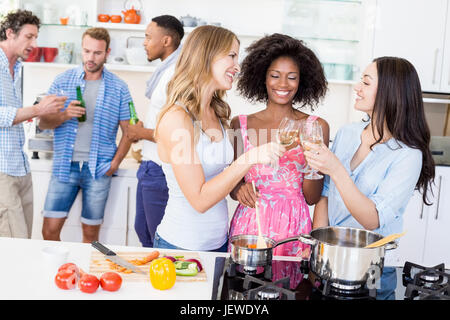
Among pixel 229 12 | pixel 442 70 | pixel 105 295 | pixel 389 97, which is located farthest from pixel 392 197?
pixel 229 12

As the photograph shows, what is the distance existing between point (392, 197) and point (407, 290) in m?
0.47

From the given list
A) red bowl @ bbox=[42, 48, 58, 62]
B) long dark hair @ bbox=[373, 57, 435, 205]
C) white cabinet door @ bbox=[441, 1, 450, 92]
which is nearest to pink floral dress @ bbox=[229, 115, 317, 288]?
long dark hair @ bbox=[373, 57, 435, 205]

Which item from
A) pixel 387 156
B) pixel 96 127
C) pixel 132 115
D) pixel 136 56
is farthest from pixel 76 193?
pixel 387 156

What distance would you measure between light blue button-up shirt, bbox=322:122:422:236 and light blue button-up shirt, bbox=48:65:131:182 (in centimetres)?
170

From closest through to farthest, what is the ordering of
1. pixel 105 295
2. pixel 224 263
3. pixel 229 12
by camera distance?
pixel 105 295
pixel 224 263
pixel 229 12

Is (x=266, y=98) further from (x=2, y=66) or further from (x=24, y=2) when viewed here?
(x=24, y=2)

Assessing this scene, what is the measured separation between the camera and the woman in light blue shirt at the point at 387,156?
1.64 m

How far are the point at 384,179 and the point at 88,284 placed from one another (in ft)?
3.43

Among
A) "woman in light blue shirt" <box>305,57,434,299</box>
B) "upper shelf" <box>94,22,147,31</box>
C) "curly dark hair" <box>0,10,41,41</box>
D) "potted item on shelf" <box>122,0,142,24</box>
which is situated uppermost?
"potted item on shelf" <box>122,0,142,24</box>

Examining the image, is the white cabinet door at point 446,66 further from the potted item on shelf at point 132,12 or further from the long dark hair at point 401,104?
the potted item on shelf at point 132,12

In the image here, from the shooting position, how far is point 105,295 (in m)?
1.26

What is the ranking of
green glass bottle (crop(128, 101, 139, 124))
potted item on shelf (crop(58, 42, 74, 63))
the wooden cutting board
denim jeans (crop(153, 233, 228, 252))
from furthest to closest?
1. potted item on shelf (crop(58, 42, 74, 63))
2. green glass bottle (crop(128, 101, 139, 124))
3. denim jeans (crop(153, 233, 228, 252))
4. the wooden cutting board

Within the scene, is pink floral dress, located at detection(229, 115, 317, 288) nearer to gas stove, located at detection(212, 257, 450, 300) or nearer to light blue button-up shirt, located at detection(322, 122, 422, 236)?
light blue button-up shirt, located at detection(322, 122, 422, 236)

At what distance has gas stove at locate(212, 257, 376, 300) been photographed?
1177mm
